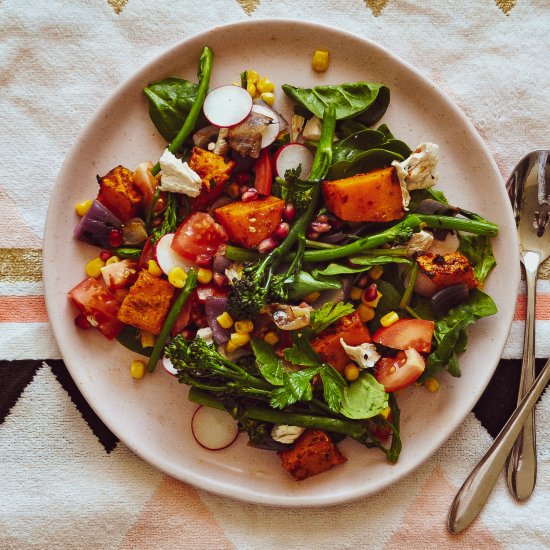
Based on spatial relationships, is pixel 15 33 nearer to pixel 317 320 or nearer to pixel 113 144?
pixel 113 144

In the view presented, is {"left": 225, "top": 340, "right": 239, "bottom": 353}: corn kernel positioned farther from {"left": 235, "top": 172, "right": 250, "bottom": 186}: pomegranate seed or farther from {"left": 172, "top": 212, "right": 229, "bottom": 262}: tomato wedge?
{"left": 235, "top": 172, "right": 250, "bottom": 186}: pomegranate seed

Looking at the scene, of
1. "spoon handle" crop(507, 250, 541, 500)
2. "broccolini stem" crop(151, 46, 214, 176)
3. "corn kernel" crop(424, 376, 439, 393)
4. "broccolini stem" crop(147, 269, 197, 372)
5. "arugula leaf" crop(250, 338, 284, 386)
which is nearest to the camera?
"arugula leaf" crop(250, 338, 284, 386)

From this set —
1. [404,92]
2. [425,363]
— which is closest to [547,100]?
[404,92]

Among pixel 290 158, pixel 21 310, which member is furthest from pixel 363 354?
pixel 21 310

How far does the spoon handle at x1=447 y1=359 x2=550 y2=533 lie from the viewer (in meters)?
3.88

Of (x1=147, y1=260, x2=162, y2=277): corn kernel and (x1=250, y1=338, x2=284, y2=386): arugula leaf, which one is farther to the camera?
(x1=147, y1=260, x2=162, y2=277): corn kernel

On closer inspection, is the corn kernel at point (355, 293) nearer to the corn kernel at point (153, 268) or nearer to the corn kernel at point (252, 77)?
the corn kernel at point (153, 268)

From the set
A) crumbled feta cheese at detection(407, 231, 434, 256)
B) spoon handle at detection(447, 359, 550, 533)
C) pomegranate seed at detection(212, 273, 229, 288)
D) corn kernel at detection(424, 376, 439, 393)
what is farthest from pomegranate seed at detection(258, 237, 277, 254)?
spoon handle at detection(447, 359, 550, 533)

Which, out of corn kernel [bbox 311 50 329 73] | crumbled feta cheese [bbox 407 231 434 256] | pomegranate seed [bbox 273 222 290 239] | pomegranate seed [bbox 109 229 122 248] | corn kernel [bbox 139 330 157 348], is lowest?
corn kernel [bbox 139 330 157 348]

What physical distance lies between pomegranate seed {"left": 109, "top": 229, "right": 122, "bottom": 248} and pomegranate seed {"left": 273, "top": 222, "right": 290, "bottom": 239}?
1.00 m

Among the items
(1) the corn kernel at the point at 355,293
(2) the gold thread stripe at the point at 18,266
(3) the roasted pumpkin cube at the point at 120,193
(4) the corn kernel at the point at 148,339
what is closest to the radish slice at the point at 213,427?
(4) the corn kernel at the point at 148,339

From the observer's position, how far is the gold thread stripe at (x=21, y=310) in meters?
3.97

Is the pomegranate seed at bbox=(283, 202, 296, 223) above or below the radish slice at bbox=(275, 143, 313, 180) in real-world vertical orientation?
below

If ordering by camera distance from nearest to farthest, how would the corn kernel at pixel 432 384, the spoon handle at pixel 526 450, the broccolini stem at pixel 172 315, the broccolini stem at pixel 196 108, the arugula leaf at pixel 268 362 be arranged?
1. the arugula leaf at pixel 268 362
2. the broccolini stem at pixel 172 315
3. the broccolini stem at pixel 196 108
4. the corn kernel at pixel 432 384
5. the spoon handle at pixel 526 450
